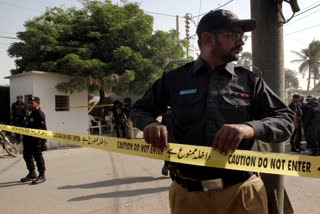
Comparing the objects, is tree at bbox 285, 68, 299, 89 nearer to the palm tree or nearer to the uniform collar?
the palm tree

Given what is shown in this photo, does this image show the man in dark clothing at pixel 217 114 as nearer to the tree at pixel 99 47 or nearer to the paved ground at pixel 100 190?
the paved ground at pixel 100 190

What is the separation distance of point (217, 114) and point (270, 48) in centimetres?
139

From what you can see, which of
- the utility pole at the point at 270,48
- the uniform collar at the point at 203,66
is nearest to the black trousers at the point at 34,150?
the utility pole at the point at 270,48

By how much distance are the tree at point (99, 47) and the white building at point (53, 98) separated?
1.40 ft

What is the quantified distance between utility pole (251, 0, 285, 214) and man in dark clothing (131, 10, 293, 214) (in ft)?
3.54

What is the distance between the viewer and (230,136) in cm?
165

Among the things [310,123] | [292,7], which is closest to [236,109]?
[292,7]

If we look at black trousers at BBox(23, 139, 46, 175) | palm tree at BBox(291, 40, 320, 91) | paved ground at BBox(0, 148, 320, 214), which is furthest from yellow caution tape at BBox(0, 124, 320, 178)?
palm tree at BBox(291, 40, 320, 91)

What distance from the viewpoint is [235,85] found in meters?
2.06

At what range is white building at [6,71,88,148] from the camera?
1351cm

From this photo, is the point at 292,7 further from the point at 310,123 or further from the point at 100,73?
the point at 100,73

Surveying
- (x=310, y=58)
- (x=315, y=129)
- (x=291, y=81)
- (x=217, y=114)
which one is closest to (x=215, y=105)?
(x=217, y=114)

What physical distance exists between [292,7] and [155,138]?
2276 mm

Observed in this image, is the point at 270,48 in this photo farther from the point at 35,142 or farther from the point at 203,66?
the point at 35,142
